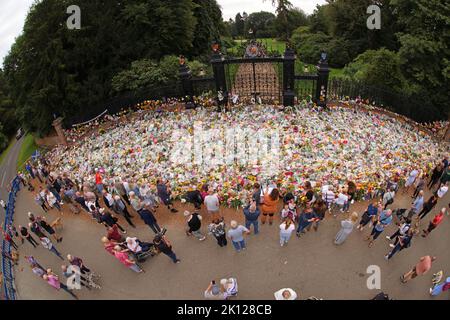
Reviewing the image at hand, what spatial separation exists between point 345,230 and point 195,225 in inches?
161

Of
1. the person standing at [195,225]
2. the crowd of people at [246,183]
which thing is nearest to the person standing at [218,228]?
the crowd of people at [246,183]

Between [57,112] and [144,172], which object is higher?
[57,112]

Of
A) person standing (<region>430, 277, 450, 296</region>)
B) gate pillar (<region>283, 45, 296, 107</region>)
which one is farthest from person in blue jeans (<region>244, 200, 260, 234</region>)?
gate pillar (<region>283, 45, 296, 107</region>)

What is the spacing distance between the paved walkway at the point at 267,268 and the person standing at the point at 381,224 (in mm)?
296

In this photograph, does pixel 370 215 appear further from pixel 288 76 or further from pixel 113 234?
pixel 288 76

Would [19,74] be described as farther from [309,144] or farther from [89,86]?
[309,144]

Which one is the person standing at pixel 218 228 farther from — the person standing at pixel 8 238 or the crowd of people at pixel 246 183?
the person standing at pixel 8 238

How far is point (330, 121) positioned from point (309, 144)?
219 cm

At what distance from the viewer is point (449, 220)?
927 cm

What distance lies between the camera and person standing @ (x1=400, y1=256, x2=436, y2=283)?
691 centimetres

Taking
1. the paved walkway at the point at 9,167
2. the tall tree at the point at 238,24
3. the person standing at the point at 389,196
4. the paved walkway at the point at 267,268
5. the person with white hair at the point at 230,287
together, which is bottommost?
the paved walkway at the point at 9,167

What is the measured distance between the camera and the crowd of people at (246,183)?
327 inches

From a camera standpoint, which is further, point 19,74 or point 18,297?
point 19,74

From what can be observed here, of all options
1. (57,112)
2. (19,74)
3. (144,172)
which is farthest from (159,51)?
(144,172)
